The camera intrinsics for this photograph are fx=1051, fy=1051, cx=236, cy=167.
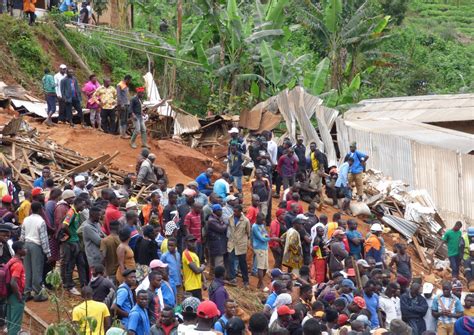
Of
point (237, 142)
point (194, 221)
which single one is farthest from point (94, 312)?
point (237, 142)

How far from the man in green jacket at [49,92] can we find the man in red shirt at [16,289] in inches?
402

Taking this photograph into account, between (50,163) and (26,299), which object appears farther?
(50,163)

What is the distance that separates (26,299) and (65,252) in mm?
762

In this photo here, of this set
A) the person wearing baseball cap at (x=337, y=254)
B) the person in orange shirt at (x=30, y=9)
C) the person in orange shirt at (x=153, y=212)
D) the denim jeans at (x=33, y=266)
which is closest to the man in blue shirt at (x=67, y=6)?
the person in orange shirt at (x=30, y=9)

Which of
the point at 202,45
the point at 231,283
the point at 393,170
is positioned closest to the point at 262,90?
the point at 202,45

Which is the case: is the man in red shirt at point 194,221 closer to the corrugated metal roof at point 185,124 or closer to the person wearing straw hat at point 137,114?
the person wearing straw hat at point 137,114

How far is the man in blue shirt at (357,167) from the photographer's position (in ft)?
67.8

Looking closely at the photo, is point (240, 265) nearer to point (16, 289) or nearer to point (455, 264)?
point (16, 289)

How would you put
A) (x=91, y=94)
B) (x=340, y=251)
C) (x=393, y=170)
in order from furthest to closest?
(x=393, y=170) < (x=91, y=94) < (x=340, y=251)

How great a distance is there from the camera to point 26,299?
13102mm

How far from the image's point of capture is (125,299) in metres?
11.3

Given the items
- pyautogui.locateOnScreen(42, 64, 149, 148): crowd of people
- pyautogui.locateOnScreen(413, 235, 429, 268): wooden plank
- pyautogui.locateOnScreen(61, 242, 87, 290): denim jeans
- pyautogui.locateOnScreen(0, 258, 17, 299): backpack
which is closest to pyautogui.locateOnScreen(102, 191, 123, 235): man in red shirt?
pyautogui.locateOnScreen(61, 242, 87, 290): denim jeans

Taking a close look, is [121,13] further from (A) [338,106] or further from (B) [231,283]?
(B) [231,283]

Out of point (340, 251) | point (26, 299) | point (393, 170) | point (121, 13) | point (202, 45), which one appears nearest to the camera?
point (26, 299)
